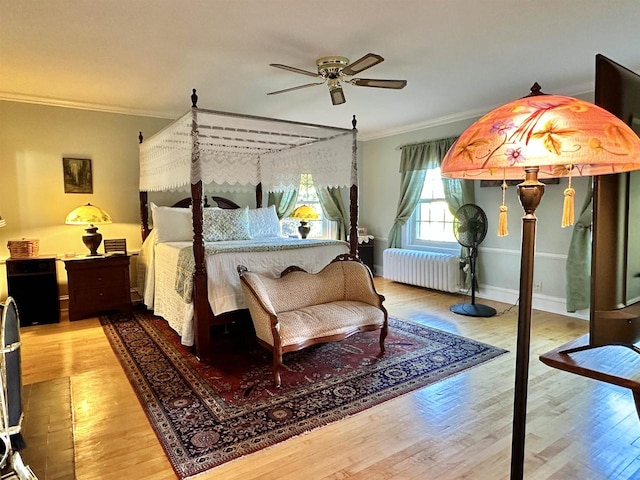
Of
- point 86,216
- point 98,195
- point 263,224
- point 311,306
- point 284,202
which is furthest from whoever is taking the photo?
point 284,202

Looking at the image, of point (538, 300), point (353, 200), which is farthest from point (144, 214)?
point (538, 300)

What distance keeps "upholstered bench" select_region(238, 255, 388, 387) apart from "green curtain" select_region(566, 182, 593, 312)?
7.51 ft

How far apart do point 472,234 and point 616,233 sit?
362cm

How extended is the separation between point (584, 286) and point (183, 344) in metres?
3.97

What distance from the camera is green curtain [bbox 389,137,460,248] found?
17.4 feet

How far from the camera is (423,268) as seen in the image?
532 centimetres

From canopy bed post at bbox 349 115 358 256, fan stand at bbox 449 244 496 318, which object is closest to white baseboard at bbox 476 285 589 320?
fan stand at bbox 449 244 496 318

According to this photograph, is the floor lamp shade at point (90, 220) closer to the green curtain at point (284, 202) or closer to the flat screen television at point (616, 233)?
the green curtain at point (284, 202)

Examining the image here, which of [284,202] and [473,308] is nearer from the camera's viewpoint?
[473,308]

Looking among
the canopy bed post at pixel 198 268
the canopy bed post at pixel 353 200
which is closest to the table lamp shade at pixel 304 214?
the canopy bed post at pixel 353 200

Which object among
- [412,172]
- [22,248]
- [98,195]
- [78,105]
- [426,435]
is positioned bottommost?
[426,435]

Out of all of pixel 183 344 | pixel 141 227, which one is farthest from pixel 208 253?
pixel 141 227

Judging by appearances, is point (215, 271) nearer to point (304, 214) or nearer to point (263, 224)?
point (263, 224)

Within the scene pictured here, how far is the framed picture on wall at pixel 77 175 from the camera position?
441 cm
